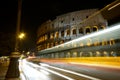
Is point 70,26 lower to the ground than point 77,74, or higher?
higher

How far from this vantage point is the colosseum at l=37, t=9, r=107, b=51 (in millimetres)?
66250

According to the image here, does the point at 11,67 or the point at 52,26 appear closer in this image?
the point at 11,67

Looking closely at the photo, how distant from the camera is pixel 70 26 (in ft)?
243

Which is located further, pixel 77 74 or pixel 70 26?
pixel 70 26

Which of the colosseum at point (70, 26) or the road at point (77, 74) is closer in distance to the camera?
the road at point (77, 74)

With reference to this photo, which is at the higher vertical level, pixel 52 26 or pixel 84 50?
pixel 52 26

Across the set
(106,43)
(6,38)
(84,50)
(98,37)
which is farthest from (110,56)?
(6,38)

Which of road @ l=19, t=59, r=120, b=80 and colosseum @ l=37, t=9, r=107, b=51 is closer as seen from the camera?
road @ l=19, t=59, r=120, b=80

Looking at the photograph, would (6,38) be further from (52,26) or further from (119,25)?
(52,26)

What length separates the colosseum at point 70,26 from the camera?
66.2 metres

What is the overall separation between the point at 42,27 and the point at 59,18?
17.8 metres

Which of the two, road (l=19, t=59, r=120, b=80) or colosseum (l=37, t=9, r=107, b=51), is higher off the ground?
colosseum (l=37, t=9, r=107, b=51)

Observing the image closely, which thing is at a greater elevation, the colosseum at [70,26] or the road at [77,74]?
the colosseum at [70,26]

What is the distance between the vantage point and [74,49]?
20516 millimetres
